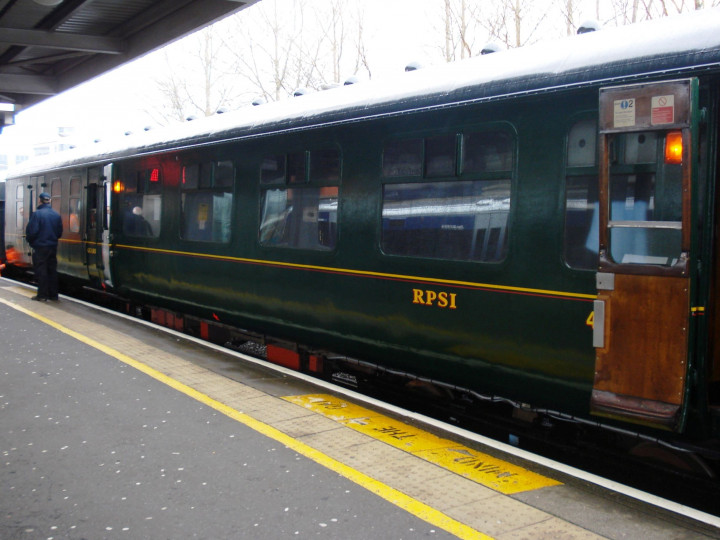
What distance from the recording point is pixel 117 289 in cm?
1122

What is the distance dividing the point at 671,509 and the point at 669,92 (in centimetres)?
234

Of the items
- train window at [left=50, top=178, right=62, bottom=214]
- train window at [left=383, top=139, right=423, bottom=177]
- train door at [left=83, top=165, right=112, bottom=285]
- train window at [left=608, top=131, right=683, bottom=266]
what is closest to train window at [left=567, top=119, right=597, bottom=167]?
train window at [left=608, top=131, right=683, bottom=266]

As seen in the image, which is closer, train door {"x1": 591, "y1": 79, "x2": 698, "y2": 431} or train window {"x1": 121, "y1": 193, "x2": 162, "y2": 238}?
train door {"x1": 591, "y1": 79, "x2": 698, "y2": 431}

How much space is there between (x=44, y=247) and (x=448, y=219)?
8.84 meters

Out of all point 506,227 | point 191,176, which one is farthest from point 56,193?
point 506,227

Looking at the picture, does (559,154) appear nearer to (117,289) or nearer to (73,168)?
(117,289)

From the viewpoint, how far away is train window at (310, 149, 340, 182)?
21.3 feet

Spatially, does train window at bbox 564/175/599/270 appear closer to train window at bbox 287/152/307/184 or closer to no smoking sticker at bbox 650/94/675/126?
no smoking sticker at bbox 650/94/675/126

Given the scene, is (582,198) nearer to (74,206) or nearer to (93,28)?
(74,206)

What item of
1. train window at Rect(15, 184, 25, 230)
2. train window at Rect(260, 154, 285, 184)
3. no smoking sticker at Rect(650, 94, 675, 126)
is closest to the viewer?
no smoking sticker at Rect(650, 94, 675, 126)

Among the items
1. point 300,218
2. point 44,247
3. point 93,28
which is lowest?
point 44,247

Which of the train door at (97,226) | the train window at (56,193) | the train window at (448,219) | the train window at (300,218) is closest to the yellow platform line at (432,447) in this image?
the train window at (448,219)

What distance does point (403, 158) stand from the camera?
5820 millimetres

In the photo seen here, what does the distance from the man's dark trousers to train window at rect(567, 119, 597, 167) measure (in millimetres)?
9772
